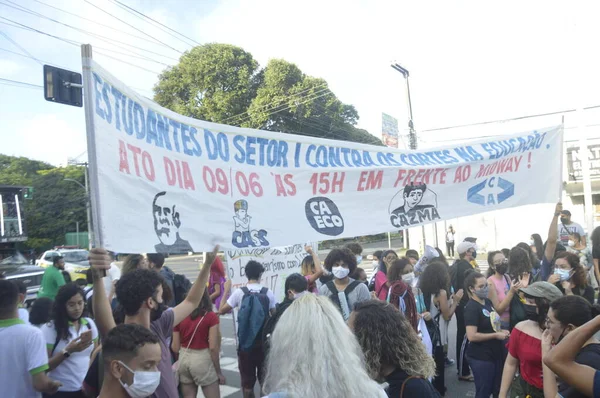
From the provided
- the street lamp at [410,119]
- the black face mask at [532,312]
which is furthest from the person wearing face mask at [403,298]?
the street lamp at [410,119]

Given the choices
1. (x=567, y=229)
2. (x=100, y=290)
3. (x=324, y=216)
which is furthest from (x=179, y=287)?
(x=567, y=229)

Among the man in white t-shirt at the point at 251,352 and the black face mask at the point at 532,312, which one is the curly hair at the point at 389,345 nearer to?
the black face mask at the point at 532,312

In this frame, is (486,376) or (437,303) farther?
(437,303)

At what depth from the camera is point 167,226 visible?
10.2ft

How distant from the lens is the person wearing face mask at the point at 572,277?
15.9 ft

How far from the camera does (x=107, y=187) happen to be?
2746mm

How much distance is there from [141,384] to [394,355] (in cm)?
121

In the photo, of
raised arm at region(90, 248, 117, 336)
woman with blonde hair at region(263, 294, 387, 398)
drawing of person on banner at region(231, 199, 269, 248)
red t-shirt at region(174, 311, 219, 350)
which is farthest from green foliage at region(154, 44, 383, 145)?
woman with blonde hair at region(263, 294, 387, 398)

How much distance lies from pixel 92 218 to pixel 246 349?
2833 millimetres

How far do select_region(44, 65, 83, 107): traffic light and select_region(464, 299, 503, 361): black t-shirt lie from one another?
4.90 meters

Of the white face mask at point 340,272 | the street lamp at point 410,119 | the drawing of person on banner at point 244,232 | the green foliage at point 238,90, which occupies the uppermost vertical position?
the green foliage at point 238,90

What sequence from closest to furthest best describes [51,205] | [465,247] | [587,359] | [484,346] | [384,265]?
[587,359] → [484,346] → [384,265] → [465,247] → [51,205]

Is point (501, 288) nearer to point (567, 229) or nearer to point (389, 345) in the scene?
point (567, 229)

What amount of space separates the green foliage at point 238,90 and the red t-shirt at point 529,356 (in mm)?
25849
